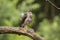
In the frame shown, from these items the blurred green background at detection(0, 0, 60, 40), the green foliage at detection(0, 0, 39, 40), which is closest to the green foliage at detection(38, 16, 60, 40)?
the blurred green background at detection(0, 0, 60, 40)

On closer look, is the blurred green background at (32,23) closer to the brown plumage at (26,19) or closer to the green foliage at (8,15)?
the green foliage at (8,15)

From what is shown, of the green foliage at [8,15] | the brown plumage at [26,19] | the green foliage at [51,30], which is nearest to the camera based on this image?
the brown plumage at [26,19]

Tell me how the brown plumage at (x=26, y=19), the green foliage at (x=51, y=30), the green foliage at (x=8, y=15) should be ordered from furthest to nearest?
the green foliage at (x=51, y=30), the green foliage at (x=8, y=15), the brown plumage at (x=26, y=19)

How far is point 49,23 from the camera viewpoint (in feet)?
45.4

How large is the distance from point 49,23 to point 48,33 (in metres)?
1.18

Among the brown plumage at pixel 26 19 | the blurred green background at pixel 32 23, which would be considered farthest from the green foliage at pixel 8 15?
the brown plumage at pixel 26 19

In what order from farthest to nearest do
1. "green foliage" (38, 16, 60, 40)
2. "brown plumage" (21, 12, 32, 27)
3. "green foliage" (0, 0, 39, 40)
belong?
"green foliage" (38, 16, 60, 40) < "green foliage" (0, 0, 39, 40) < "brown plumage" (21, 12, 32, 27)

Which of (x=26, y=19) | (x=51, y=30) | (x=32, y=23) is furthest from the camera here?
(x=51, y=30)

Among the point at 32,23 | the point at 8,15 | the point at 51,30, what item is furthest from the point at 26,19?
the point at 51,30

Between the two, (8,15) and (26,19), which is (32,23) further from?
(26,19)

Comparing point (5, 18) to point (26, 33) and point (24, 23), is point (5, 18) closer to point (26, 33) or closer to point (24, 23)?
point (24, 23)

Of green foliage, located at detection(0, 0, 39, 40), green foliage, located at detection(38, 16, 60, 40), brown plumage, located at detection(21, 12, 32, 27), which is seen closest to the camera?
brown plumage, located at detection(21, 12, 32, 27)

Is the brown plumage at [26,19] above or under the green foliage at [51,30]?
above

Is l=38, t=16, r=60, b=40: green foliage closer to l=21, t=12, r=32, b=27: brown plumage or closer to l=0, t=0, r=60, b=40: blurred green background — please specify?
l=0, t=0, r=60, b=40: blurred green background
